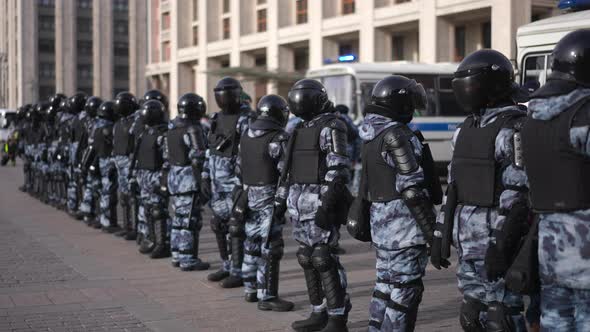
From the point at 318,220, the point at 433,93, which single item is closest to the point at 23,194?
the point at 433,93

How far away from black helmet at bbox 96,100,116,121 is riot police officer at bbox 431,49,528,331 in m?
8.87

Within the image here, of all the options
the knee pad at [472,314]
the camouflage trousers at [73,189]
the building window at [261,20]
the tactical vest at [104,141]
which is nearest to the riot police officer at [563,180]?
the knee pad at [472,314]

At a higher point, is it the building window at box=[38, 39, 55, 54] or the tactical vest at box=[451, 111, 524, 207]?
the building window at box=[38, 39, 55, 54]

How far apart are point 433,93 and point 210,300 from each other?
14.2 m

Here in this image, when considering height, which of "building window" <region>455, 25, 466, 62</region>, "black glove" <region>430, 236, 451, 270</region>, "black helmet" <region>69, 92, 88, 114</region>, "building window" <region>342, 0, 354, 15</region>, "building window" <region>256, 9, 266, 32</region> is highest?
"building window" <region>256, 9, 266, 32</region>

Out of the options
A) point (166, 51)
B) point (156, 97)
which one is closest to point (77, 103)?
point (156, 97)

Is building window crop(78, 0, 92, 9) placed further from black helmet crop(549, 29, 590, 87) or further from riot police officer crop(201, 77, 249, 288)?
black helmet crop(549, 29, 590, 87)

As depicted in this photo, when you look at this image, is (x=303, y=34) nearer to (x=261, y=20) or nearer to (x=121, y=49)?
(x=261, y=20)

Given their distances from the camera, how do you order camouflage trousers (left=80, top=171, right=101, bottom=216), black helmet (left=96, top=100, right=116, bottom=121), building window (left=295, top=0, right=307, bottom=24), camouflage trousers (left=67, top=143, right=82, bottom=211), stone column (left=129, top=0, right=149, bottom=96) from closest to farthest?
black helmet (left=96, top=100, right=116, bottom=121), camouflage trousers (left=80, top=171, right=101, bottom=216), camouflage trousers (left=67, top=143, right=82, bottom=211), building window (left=295, top=0, right=307, bottom=24), stone column (left=129, top=0, right=149, bottom=96)

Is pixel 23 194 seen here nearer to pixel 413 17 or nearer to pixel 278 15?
pixel 413 17

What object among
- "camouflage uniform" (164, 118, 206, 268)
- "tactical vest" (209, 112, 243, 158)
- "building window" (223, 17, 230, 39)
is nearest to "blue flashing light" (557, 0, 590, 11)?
"tactical vest" (209, 112, 243, 158)

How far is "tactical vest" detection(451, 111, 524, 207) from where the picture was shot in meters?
4.23

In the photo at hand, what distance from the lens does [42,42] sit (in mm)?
96500

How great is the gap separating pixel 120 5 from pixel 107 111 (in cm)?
9073
